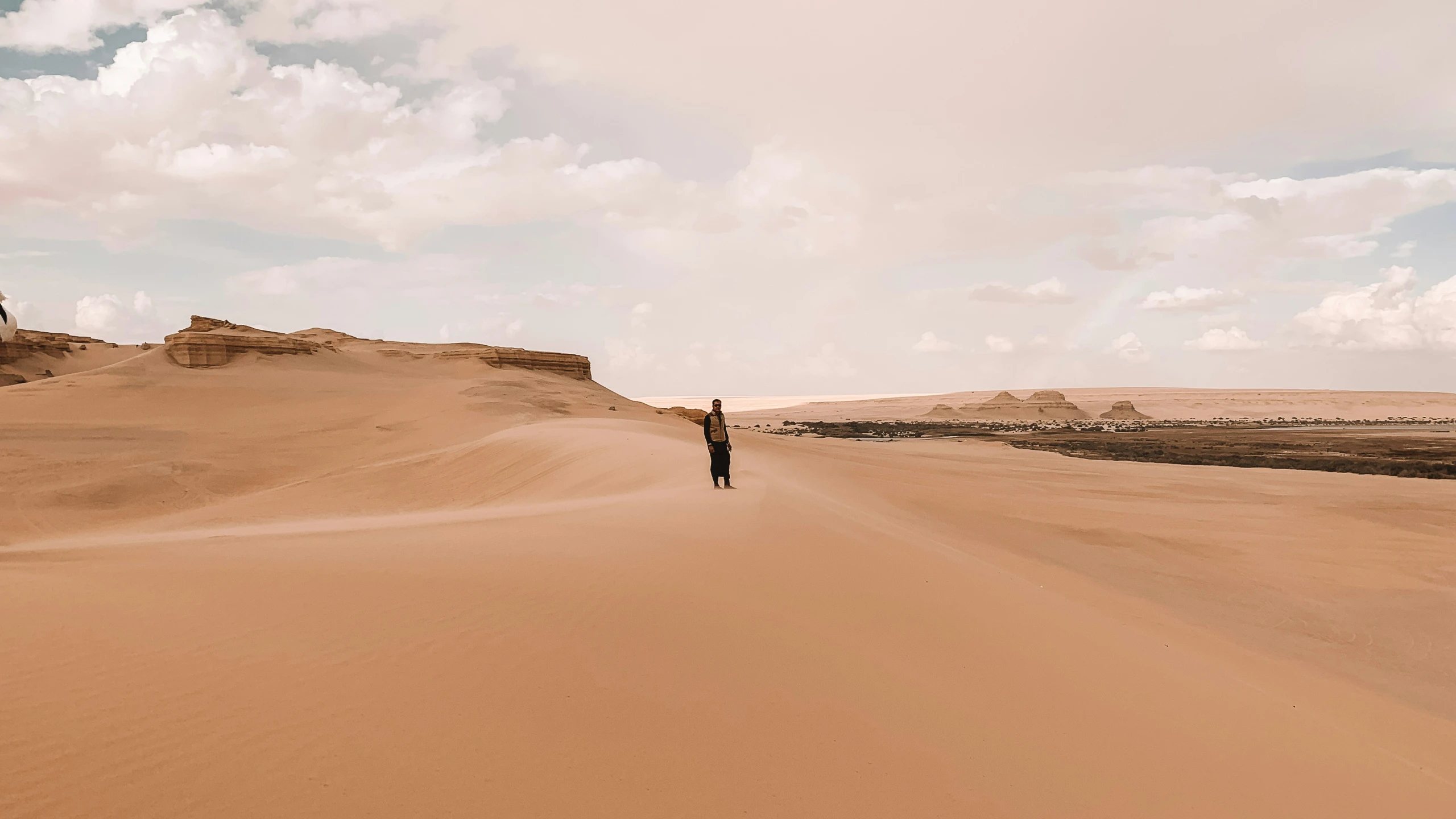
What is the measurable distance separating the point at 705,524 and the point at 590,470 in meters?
6.51

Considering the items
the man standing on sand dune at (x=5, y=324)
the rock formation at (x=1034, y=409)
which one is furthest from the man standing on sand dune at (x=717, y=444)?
the rock formation at (x=1034, y=409)

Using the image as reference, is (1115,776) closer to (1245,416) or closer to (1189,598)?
(1189,598)

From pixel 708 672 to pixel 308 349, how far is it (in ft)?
120

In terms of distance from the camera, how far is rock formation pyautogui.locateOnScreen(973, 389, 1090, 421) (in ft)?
238

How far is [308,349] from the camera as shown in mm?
35250

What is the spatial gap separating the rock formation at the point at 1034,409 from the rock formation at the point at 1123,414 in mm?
2177

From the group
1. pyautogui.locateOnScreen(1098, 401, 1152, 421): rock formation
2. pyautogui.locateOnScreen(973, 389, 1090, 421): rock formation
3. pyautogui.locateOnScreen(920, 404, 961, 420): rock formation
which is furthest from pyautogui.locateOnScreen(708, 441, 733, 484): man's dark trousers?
pyautogui.locateOnScreen(1098, 401, 1152, 421): rock formation

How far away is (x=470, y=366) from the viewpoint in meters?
41.7

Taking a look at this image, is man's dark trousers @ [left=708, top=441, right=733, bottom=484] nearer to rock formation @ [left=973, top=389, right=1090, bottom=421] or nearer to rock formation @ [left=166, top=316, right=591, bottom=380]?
rock formation @ [left=166, top=316, right=591, bottom=380]

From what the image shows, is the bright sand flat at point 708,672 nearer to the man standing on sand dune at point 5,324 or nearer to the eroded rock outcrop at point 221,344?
the man standing on sand dune at point 5,324

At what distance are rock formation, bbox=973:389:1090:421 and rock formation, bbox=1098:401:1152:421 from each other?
218cm

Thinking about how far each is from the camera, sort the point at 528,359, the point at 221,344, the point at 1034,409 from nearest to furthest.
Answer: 1. the point at 221,344
2. the point at 528,359
3. the point at 1034,409

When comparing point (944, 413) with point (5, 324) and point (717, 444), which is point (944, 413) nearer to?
point (717, 444)

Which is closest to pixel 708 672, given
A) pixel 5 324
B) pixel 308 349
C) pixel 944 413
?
pixel 5 324
